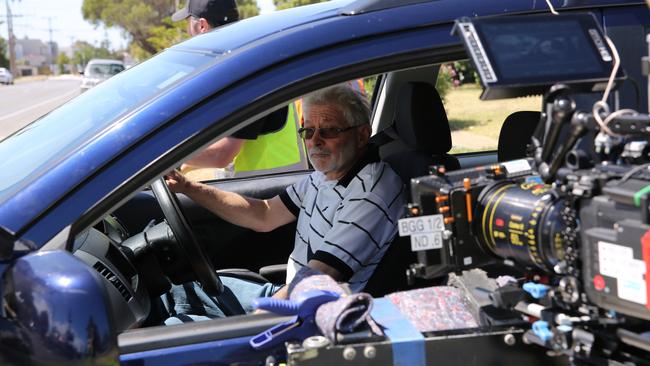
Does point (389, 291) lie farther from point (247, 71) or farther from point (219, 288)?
point (247, 71)

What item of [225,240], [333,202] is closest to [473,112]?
[225,240]

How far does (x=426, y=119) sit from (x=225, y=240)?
95 cm

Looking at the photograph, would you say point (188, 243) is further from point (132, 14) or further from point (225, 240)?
point (132, 14)

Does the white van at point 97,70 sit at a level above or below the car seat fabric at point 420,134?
below

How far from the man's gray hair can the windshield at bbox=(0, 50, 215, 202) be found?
25.6 inches

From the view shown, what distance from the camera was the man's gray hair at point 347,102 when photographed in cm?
266

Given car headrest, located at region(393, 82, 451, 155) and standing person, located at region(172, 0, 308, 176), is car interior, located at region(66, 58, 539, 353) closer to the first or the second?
car headrest, located at region(393, 82, 451, 155)

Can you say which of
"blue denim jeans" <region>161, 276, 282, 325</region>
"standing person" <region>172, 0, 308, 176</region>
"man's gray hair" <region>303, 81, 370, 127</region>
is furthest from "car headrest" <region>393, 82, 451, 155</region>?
"standing person" <region>172, 0, 308, 176</region>

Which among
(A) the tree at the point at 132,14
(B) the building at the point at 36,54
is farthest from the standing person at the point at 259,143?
(B) the building at the point at 36,54

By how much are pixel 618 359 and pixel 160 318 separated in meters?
1.35

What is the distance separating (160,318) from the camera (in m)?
2.29

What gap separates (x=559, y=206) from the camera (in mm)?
1410

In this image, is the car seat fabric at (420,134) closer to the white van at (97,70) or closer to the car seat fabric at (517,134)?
the car seat fabric at (517,134)

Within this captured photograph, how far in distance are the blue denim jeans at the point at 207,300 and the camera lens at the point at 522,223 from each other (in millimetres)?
1101
